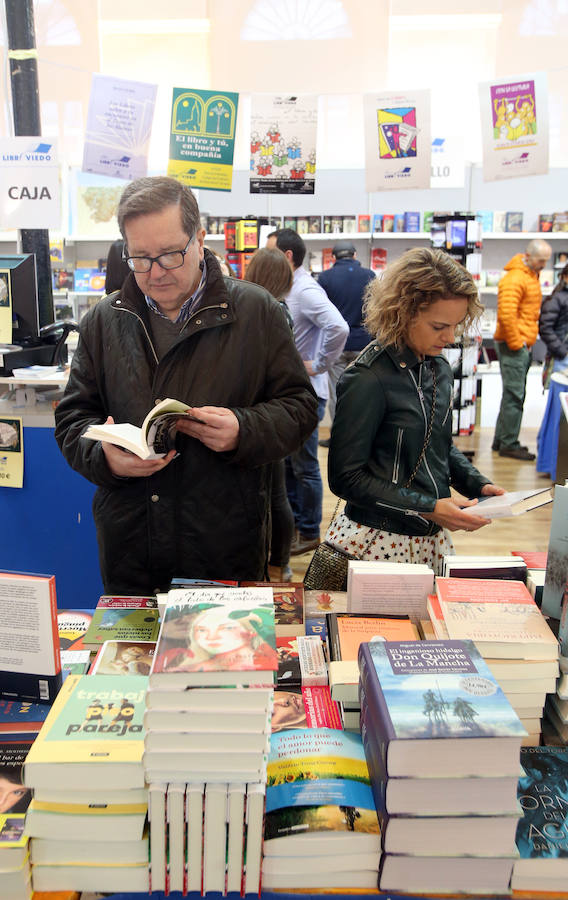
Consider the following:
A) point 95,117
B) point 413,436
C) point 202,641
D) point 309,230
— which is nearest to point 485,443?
point 309,230

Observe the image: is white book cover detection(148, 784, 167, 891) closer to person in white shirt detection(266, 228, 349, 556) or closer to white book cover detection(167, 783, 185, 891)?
white book cover detection(167, 783, 185, 891)

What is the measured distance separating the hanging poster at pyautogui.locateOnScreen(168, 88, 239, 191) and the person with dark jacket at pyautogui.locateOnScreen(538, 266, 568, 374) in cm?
382

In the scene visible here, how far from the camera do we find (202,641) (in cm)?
100

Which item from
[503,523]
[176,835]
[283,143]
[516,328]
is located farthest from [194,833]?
[516,328]

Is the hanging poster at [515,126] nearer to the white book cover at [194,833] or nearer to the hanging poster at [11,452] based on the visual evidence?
the hanging poster at [11,452]

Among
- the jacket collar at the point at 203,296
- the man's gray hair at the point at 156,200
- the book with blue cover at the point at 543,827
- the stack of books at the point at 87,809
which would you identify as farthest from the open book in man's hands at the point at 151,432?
the book with blue cover at the point at 543,827

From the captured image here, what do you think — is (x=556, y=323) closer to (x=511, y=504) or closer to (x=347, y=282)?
(x=347, y=282)

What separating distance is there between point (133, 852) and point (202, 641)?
1.02 ft

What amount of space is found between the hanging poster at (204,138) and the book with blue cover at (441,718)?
3208mm

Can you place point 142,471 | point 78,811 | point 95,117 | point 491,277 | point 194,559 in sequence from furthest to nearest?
1. point 491,277
2. point 95,117
3. point 194,559
4. point 142,471
5. point 78,811

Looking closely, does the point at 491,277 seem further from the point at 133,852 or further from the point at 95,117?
the point at 133,852

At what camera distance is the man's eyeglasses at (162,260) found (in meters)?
1.63

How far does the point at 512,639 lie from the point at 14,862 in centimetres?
84

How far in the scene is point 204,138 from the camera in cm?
376
